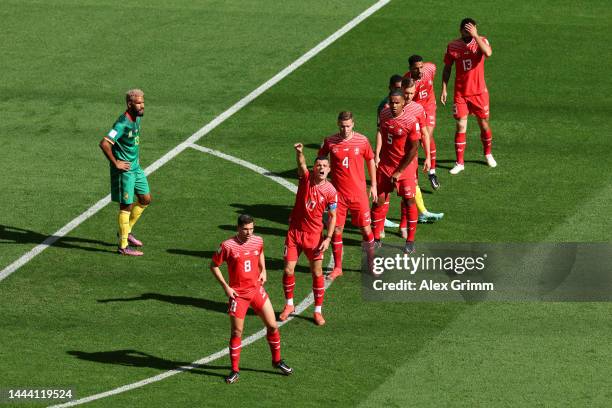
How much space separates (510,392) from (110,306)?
22.1ft

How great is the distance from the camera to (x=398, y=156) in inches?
977

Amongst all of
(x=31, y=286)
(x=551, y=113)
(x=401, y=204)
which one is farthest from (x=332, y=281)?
(x=551, y=113)

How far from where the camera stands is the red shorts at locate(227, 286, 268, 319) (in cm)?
2053

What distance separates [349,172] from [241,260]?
397 cm

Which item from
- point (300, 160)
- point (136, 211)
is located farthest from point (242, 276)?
point (136, 211)

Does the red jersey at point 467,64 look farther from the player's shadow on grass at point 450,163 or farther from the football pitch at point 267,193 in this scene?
the football pitch at point 267,193

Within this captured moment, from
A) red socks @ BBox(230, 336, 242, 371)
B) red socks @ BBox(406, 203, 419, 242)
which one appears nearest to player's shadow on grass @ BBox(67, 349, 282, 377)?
red socks @ BBox(230, 336, 242, 371)

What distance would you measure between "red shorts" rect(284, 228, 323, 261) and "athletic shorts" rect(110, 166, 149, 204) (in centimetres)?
378

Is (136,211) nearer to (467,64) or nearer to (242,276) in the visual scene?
(242,276)

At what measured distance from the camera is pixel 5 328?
2259 centimetres

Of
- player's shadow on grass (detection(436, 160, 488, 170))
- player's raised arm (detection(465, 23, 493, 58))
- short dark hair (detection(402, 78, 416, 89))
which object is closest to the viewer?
short dark hair (detection(402, 78, 416, 89))

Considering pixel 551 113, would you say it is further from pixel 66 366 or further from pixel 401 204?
pixel 66 366

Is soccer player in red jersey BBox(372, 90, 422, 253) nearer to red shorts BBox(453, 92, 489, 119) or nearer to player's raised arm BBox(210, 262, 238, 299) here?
red shorts BBox(453, 92, 489, 119)

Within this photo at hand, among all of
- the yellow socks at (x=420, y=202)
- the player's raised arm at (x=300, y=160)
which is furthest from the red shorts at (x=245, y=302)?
the yellow socks at (x=420, y=202)
